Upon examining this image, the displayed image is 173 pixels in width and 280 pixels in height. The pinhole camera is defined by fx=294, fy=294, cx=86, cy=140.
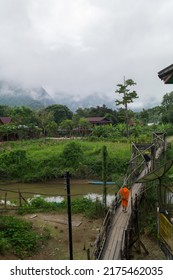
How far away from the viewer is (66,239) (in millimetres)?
11383

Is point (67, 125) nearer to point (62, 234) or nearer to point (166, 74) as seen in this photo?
point (62, 234)

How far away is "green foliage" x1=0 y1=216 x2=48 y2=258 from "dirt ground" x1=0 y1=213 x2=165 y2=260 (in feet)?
0.87

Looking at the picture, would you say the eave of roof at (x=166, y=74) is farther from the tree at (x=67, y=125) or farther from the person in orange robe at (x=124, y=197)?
the tree at (x=67, y=125)

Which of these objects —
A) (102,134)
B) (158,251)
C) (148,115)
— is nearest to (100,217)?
(158,251)

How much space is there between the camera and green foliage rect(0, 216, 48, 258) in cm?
995

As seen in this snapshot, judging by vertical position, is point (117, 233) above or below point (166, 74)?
below

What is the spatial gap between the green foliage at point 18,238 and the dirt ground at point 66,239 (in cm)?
27

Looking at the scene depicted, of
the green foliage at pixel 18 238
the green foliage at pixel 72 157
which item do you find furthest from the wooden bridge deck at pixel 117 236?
the green foliage at pixel 72 157


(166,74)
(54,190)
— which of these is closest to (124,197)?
(166,74)

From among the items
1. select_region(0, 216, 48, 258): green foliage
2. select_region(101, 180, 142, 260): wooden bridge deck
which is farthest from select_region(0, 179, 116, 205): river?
select_region(101, 180, 142, 260): wooden bridge deck

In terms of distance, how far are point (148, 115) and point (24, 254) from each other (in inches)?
1965

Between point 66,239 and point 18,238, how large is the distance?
74.6 inches

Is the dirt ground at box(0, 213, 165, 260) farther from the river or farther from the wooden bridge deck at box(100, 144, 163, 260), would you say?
the river

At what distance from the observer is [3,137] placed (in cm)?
4072
